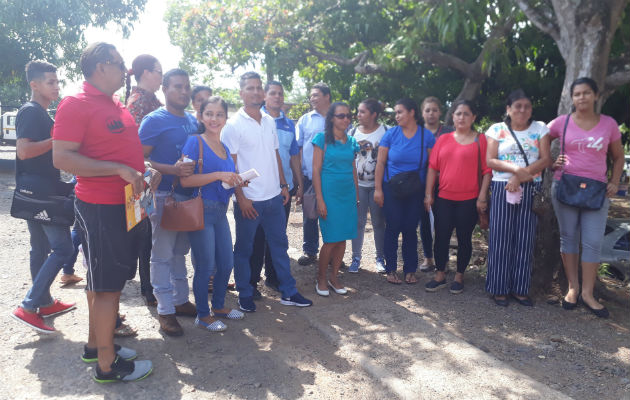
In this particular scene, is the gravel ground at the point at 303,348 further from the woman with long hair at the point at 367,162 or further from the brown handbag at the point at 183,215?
the brown handbag at the point at 183,215

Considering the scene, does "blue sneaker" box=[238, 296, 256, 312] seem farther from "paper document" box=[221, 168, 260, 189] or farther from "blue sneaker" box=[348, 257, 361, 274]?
"blue sneaker" box=[348, 257, 361, 274]

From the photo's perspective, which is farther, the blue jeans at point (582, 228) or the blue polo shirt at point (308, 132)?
the blue polo shirt at point (308, 132)

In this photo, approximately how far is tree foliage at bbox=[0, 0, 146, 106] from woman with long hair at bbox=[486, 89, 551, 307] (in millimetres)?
12834

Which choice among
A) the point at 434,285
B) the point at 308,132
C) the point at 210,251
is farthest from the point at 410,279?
the point at 210,251

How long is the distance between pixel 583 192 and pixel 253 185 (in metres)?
2.77

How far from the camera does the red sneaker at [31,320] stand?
11.7ft

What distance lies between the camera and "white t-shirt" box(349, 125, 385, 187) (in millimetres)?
5215

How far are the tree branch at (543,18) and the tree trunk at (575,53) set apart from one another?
23 centimetres

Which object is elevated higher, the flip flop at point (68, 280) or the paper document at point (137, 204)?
the paper document at point (137, 204)

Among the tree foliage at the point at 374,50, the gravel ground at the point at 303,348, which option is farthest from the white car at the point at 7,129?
the gravel ground at the point at 303,348

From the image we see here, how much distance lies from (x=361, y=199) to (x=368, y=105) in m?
1.01

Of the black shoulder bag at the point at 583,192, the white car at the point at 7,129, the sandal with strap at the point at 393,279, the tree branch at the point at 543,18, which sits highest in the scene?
the tree branch at the point at 543,18

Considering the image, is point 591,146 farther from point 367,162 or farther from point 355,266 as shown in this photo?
point 355,266

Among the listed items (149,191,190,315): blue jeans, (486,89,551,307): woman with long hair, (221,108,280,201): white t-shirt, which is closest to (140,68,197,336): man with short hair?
(149,191,190,315): blue jeans
